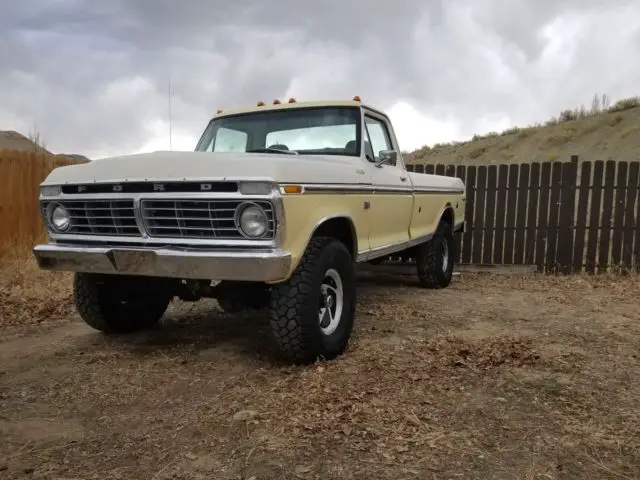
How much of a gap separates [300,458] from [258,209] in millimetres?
1476

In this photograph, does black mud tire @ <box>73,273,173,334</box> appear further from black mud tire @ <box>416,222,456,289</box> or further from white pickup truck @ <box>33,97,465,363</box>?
black mud tire @ <box>416,222,456,289</box>

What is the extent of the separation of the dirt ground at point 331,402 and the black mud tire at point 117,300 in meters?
0.16

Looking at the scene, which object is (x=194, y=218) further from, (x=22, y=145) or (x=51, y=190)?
(x=22, y=145)

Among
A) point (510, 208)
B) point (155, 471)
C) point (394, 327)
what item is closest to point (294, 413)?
point (155, 471)

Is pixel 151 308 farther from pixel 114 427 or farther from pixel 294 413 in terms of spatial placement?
pixel 294 413

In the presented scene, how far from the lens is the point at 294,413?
3.03 meters

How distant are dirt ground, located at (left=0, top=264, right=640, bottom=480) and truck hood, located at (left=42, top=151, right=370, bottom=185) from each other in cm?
130

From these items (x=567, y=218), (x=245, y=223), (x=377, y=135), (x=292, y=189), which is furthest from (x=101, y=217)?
(x=567, y=218)

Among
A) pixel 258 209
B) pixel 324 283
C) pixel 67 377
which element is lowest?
pixel 67 377

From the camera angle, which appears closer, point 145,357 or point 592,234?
point 145,357

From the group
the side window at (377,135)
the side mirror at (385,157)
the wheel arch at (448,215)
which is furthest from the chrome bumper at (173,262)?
the wheel arch at (448,215)

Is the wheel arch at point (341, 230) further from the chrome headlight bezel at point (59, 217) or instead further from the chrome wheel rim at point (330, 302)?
the chrome headlight bezel at point (59, 217)

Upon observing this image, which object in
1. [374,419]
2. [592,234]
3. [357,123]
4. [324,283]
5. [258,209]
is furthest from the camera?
[592,234]

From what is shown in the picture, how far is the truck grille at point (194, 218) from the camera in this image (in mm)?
3445
